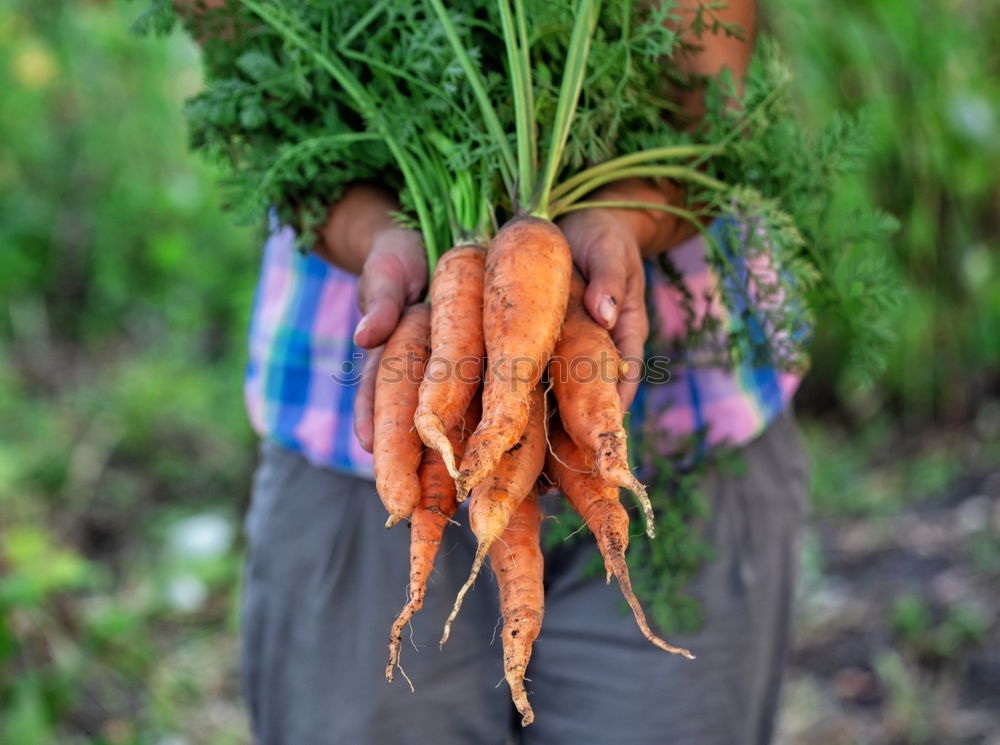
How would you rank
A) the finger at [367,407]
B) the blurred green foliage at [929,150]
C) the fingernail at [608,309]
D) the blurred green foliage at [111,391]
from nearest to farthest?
1. the fingernail at [608,309]
2. the finger at [367,407]
3. the blurred green foliage at [111,391]
4. the blurred green foliage at [929,150]

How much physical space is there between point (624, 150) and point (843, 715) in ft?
6.05

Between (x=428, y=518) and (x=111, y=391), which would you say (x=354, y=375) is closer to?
(x=428, y=518)

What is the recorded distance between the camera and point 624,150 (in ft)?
4.74

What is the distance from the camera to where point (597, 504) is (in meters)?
1.30

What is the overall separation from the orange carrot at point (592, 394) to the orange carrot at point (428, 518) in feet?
0.53

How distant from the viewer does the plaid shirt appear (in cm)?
155

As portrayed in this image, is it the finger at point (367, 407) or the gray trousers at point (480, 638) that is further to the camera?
the gray trousers at point (480, 638)

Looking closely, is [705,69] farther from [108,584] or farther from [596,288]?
[108,584]

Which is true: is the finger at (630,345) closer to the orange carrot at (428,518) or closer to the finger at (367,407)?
the orange carrot at (428,518)

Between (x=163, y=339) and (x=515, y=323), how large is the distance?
3.35 m

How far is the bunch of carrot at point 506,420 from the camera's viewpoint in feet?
4.06

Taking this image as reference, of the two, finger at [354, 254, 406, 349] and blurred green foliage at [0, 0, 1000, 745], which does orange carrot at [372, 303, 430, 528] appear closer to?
finger at [354, 254, 406, 349]

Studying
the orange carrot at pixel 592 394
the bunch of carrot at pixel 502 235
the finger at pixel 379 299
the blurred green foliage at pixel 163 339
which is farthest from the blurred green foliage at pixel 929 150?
the finger at pixel 379 299

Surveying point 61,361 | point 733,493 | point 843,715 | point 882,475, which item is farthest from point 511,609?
point 61,361
